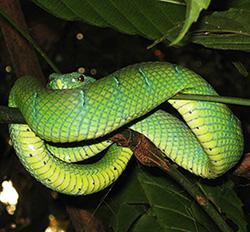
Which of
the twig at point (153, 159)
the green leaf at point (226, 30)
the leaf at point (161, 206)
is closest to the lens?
the green leaf at point (226, 30)

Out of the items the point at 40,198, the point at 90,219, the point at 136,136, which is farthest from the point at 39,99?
the point at 40,198

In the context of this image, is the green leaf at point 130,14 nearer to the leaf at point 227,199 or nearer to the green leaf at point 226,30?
the green leaf at point 226,30

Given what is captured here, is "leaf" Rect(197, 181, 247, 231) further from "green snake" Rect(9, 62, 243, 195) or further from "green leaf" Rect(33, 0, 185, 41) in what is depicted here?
"green leaf" Rect(33, 0, 185, 41)

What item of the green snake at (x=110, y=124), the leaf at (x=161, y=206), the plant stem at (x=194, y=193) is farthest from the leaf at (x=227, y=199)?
the plant stem at (x=194, y=193)

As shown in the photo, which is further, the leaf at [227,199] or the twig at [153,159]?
the leaf at [227,199]

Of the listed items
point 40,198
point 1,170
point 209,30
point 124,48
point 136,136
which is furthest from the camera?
point 124,48

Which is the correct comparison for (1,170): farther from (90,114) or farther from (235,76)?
(235,76)

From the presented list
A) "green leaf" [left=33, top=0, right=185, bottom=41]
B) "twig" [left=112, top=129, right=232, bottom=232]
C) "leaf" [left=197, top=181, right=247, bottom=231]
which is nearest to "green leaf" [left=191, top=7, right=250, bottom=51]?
"green leaf" [left=33, top=0, right=185, bottom=41]
